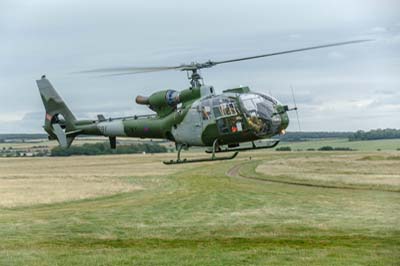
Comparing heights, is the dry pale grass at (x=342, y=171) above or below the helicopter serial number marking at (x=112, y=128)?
below

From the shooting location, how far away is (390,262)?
84.1 feet

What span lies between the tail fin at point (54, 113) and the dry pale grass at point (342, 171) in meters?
51.6

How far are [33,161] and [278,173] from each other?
8504 cm

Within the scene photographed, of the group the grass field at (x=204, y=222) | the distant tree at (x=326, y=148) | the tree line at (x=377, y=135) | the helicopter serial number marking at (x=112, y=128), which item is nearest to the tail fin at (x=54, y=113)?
the helicopter serial number marking at (x=112, y=128)

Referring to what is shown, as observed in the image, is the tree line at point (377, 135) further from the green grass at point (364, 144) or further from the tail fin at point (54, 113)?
the tail fin at point (54, 113)

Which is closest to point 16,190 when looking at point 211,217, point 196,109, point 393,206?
point 211,217

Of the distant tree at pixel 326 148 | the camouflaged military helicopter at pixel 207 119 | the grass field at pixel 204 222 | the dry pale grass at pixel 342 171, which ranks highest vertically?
the camouflaged military helicopter at pixel 207 119

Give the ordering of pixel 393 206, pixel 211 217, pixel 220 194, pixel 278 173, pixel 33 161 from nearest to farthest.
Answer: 1. pixel 211 217
2. pixel 393 206
3. pixel 220 194
4. pixel 278 173
5. pixel 33 161

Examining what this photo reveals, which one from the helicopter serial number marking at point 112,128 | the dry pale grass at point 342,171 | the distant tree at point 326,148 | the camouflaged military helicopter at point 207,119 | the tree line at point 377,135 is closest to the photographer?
the camouflaged military helicopter at point 207,119

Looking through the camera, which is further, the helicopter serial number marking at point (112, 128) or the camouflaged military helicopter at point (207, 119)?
the helicopter serial number marking at point (112, 128)

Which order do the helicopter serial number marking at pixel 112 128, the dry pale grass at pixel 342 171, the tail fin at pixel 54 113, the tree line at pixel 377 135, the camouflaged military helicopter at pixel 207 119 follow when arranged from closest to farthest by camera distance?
1. the camouflaged military helicopter at pixel 207 119
2. the helicopter serial number marking at pixel 112 128
3. the tail fin at pixel 54 113
4. the dry pale grass at pixel 342 171
5. the tree line at pixel 377 135

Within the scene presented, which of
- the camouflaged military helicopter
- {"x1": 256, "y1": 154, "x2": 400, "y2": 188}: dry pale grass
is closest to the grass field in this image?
{"x1": 256, "y1": 154, "x2": 400, "y2": 188}: dry pale grass

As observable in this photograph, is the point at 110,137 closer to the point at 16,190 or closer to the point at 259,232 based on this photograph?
the point at 259,232

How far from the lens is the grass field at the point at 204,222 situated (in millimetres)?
28406
